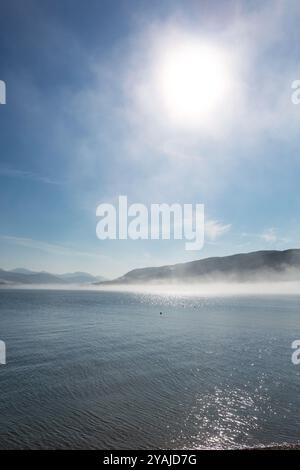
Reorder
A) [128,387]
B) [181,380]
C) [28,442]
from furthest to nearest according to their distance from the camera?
[181,380] < [128,387] < [28,442]

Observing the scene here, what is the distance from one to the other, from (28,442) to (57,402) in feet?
22.8

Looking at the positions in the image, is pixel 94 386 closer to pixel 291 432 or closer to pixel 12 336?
pixel 291 432

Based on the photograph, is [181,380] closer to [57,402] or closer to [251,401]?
[251,401]

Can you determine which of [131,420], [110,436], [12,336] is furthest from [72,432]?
[12,336]

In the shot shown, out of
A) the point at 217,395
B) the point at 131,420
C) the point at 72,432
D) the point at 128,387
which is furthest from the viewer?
the point at 128,387

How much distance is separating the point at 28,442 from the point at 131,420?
7784 millimetres

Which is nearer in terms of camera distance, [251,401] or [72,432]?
[72,432]

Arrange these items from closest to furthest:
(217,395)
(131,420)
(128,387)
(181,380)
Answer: (131,420) → (217,395) → (128,387) → (181,380)

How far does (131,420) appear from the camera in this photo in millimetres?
24656

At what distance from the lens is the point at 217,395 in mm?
30203

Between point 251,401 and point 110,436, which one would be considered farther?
point 251,401

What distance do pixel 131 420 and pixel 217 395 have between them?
9935 mm
